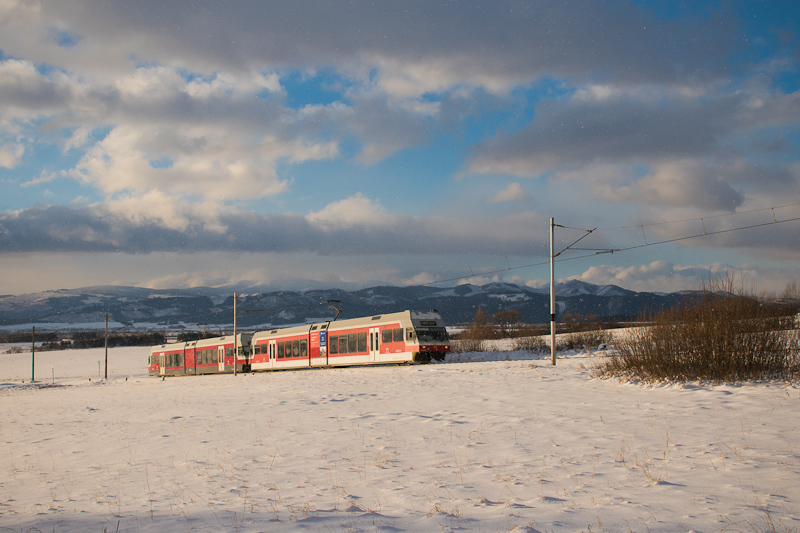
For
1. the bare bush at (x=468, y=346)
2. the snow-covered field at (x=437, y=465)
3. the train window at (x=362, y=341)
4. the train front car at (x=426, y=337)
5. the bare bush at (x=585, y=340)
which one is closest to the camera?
the snow-covered field at (x=437, y=465)

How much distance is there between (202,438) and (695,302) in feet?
50.9

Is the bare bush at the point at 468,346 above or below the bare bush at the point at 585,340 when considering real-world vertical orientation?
below

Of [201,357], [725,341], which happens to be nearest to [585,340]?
[725,341]

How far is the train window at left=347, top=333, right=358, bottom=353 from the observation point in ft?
120

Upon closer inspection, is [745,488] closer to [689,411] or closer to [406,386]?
[689,411]

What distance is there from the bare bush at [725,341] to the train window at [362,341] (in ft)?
69.6

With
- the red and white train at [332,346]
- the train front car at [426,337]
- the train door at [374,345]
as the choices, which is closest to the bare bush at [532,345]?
the train front car at [426,337]

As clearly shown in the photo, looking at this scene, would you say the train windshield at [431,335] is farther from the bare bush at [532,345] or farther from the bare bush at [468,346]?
the bare bush at [468,346]

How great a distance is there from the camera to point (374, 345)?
3525 centimetres

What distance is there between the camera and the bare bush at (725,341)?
16.0 meters

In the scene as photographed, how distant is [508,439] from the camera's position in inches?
441

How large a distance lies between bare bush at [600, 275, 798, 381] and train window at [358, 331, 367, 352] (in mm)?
21213

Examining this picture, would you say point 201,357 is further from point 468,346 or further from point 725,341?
point 725,341

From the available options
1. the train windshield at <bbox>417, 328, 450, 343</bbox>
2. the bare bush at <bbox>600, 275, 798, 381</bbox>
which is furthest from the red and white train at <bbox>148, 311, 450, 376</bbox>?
the bare bush at <bbox>600, 275, 798, 381</bbox>
